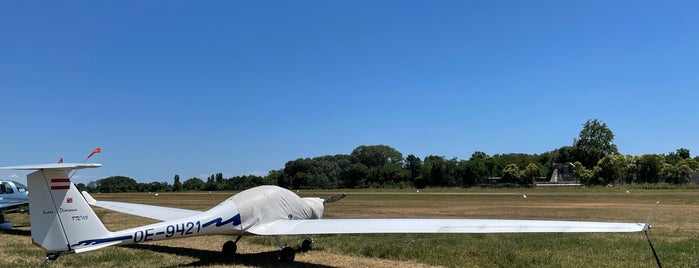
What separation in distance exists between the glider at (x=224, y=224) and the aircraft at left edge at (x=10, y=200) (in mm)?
11559

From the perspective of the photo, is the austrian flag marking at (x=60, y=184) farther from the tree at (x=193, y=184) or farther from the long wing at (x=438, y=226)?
the tree at (x=193, y=184)

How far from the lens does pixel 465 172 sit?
11662cm

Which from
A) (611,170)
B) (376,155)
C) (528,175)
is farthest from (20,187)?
(376,155)

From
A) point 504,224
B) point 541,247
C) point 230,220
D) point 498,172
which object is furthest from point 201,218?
point 498,172

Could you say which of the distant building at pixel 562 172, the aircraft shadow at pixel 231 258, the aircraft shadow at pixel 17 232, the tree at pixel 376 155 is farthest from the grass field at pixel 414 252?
the tree at pixel 376 155

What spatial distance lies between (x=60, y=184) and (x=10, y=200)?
43.8 feet

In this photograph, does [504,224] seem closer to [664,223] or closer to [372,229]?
[372,229]

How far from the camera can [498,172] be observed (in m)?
124

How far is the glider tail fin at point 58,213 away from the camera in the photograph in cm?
750

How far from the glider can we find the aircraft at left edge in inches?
455

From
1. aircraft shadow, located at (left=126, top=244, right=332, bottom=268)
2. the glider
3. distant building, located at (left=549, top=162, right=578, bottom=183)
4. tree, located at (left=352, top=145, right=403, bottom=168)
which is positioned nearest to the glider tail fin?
the glider

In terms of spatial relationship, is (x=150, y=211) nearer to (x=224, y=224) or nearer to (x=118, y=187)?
(x=224, y=224)

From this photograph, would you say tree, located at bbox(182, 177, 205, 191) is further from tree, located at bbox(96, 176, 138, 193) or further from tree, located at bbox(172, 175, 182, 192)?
tree, located at bbox(96, 176, 138, 193)

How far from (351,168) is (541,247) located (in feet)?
417
